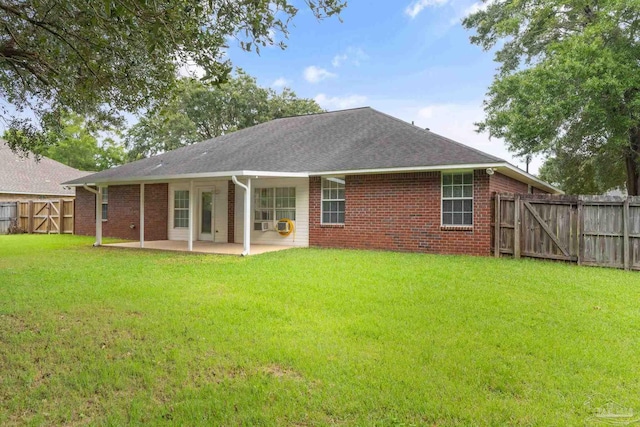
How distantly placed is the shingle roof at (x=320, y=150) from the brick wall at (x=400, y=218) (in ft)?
1.90

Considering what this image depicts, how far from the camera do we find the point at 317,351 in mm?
3885

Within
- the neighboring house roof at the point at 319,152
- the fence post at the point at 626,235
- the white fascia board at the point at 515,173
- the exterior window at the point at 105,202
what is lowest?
the fence post at the point at 626,235

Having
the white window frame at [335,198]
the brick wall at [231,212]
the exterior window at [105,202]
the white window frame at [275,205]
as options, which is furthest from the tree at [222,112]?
the white window frame at [335,198]

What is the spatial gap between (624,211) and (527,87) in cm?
862

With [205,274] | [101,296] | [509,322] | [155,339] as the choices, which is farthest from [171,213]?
[509,322]

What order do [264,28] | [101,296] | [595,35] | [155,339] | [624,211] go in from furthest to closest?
1. [595,35]
2. [624,211]
3. [101,296]
4. [264,28]
5. [155,339]

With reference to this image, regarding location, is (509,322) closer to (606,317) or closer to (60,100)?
(606,317)

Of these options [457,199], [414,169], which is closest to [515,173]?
[457,199]

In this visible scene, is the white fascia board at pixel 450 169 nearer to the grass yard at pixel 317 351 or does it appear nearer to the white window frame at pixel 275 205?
the white window frame at pixel 275 205

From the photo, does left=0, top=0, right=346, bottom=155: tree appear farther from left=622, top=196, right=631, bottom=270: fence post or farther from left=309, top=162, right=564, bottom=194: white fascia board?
left=622, top=196, right=631, bottom=270: fence post

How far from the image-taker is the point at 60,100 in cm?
743

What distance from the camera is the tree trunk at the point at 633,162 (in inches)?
709

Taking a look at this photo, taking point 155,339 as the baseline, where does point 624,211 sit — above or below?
above

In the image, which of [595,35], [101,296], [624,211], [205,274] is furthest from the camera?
[595,35]
